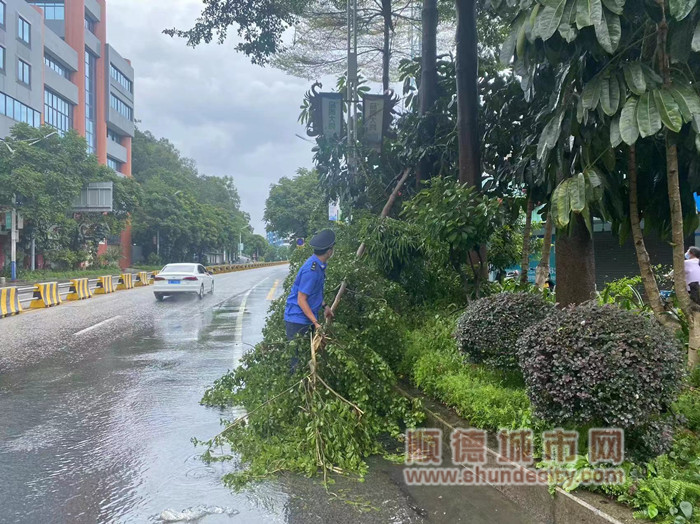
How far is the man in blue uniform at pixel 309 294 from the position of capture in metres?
5.77

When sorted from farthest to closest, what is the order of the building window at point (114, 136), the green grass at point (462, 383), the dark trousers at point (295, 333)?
the building window at point (114, 136) < the dark trousers at point (295, 333) < the green grass at point (462, 383)

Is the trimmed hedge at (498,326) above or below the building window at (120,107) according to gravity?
below

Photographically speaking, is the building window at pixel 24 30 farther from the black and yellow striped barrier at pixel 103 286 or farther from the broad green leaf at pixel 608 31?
the broad green leaf at pixel 608 31

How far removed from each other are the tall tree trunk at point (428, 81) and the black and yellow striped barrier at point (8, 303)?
11731mm

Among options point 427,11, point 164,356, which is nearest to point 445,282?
point 164,356

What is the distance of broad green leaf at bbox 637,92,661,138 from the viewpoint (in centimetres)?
419

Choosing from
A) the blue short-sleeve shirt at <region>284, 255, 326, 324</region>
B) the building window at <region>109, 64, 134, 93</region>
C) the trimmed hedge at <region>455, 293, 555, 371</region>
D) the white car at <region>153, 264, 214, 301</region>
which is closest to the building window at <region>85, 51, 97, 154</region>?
the building window at <region>109, 64, 134, 93</region>

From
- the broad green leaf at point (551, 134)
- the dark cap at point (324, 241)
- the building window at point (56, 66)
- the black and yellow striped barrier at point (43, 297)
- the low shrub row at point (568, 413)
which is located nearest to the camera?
the low shrub row at point (568, 413)

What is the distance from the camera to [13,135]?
37125 mm

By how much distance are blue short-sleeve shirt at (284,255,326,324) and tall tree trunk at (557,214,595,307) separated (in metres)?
2.86

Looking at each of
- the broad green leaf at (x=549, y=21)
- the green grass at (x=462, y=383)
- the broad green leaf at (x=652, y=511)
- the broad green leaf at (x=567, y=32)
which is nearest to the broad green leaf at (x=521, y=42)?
the broad green leaf at (x=549, y=21)

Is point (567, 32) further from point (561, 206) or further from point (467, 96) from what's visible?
point (467, 96)

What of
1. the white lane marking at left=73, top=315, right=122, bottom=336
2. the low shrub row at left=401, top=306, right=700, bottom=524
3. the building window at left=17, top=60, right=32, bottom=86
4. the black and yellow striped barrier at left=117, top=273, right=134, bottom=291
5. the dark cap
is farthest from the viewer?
the building window at left=17, top=60, right=32, bottom=86

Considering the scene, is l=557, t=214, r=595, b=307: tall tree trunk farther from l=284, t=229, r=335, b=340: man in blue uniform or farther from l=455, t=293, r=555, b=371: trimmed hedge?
l=284, t=229, r=335, b=340: man in blue uniform
